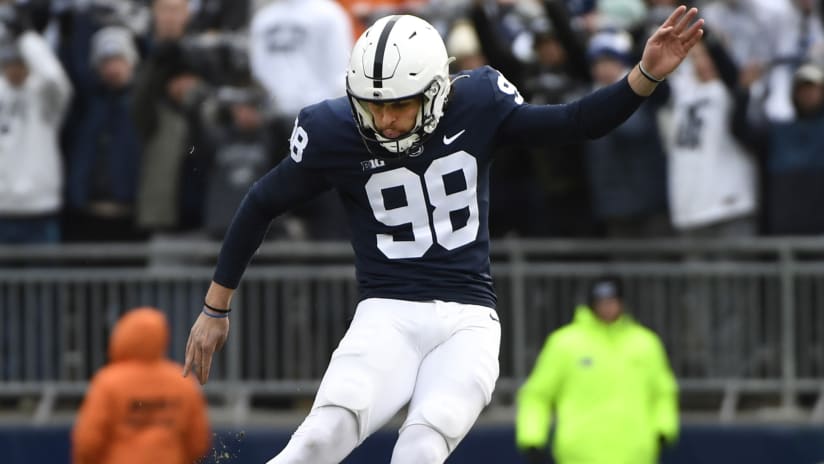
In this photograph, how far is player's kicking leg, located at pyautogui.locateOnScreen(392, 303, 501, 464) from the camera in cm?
734

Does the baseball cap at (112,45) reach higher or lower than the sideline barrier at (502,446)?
higher

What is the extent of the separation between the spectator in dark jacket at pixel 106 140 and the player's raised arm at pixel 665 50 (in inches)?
255

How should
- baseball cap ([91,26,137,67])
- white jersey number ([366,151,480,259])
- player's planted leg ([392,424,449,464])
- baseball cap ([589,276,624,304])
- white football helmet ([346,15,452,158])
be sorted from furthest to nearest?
baseball cap ([91,26,137,67]) < baseball cap ([589,276,624,304]) < white jersey number ([366,151,480,259]) < white football helmet ([346,15,452,158]) < player's planted leg ([392,424,449,464])

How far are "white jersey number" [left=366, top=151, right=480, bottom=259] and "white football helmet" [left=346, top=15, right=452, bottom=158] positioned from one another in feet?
0.57

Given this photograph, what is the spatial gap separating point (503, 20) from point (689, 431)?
3.25m

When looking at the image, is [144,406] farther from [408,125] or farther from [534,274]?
[408,125]

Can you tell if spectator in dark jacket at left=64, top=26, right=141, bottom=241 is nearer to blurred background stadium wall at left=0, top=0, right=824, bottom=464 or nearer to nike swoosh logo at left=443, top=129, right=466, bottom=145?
blurred background stadium wall at left=0, top=0, right=824, bottom=464

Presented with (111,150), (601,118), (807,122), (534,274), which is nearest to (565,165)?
(534,274)

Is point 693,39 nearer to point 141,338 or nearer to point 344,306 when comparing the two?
point 141,338

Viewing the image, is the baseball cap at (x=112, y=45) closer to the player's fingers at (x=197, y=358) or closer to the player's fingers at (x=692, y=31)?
the player's fingers at (x=197, y=358)

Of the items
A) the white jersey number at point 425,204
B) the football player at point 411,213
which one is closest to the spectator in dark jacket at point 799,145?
the football player at point 411,213

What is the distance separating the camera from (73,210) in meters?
13.5

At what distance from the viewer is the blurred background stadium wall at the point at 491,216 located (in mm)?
12852

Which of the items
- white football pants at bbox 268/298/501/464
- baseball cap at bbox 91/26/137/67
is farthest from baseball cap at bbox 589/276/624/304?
white football pants at bbox 268/298/501/464
